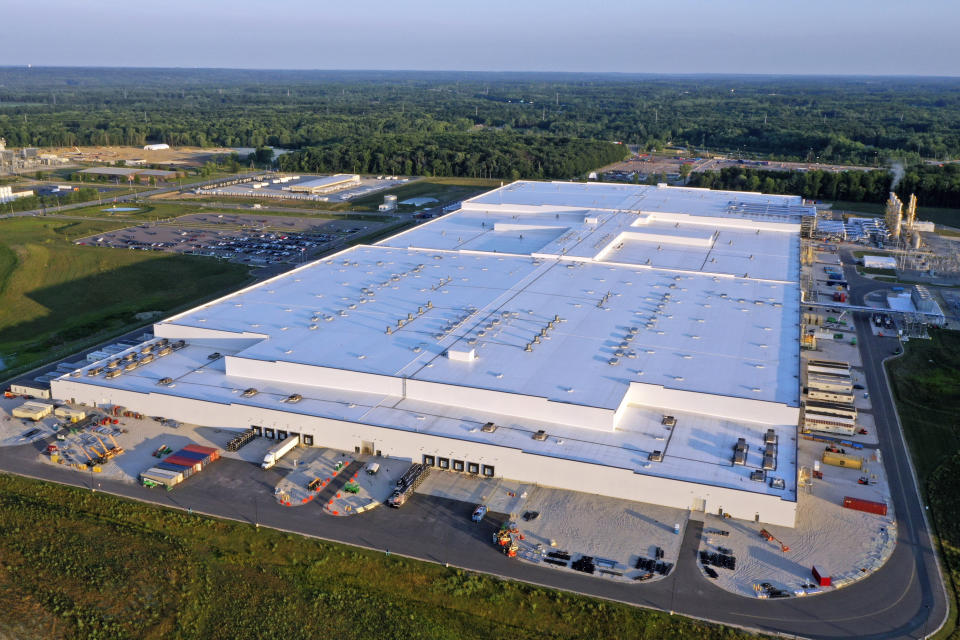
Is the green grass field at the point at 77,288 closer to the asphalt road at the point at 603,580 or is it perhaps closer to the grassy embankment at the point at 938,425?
the asphalt road at the point at 603,580

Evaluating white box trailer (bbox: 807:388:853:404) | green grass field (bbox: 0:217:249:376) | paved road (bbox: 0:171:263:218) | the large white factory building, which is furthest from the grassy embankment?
paved road (bbox: 0:171:263:218)

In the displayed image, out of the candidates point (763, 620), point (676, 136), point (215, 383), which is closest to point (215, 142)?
point (676, 136)

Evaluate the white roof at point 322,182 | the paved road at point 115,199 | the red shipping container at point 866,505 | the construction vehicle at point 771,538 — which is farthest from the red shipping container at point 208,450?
the white roof at point 322,182

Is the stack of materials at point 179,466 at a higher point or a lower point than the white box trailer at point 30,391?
lower

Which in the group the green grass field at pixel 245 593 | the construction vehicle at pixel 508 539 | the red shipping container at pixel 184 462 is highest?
the red shipping container at pixel 184 462

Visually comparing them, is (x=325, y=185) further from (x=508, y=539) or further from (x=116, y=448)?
(x=508, y=539)

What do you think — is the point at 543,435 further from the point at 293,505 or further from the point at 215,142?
the point at 215,142

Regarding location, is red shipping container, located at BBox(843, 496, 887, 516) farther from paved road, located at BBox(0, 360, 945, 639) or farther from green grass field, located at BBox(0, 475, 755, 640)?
green grass field, located at BBox(0, 475, 755, 640)
